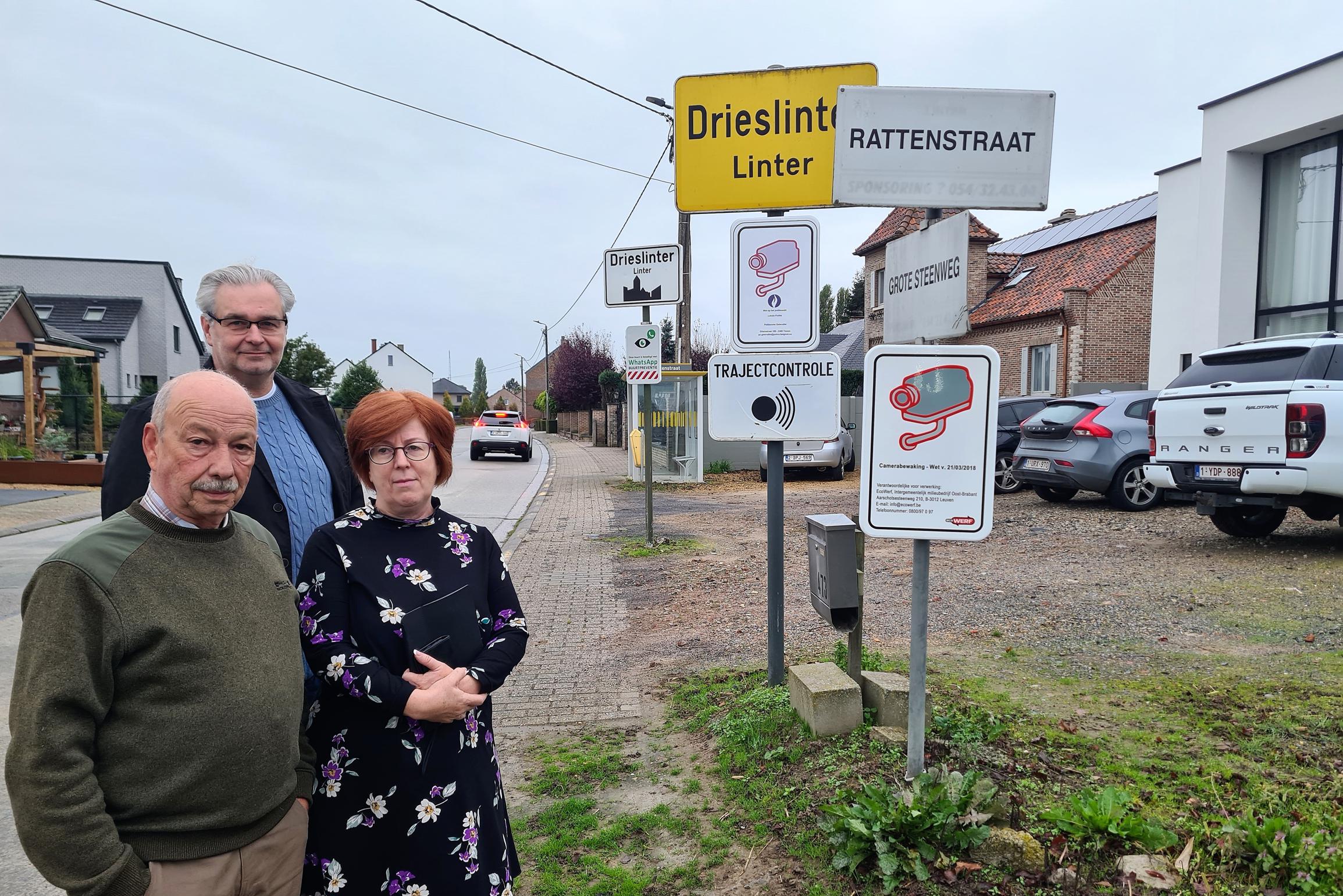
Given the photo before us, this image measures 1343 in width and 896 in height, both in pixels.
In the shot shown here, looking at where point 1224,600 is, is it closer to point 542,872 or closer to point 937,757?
point 937,757

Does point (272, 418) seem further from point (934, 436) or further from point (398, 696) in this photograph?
point (934, 436)

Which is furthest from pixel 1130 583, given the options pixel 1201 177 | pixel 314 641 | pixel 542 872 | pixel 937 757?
pixel 1201 177

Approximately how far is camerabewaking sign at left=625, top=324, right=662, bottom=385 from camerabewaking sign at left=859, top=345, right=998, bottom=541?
7789mm

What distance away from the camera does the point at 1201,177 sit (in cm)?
1583

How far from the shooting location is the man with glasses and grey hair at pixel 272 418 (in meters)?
2.47

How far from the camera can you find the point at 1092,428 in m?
10.7

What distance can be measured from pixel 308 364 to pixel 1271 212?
52.1m

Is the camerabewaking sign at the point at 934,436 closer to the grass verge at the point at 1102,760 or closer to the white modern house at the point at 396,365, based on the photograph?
the grass verge at the point at 1102,760

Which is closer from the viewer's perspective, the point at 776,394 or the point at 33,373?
the point at 776,394

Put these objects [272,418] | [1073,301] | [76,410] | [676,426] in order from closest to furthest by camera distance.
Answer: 1. [272,418]
2. [676,426]
3. [76,410]
4. [1073,301]

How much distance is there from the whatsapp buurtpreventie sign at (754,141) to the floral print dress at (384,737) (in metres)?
2.89

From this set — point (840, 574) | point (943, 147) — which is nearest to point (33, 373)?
point (840, 574)

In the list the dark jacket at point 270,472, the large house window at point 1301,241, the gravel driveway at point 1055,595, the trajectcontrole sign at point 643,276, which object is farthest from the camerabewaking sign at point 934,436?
the large house window at point 1301,241

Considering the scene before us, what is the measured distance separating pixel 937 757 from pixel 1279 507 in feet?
18.5
